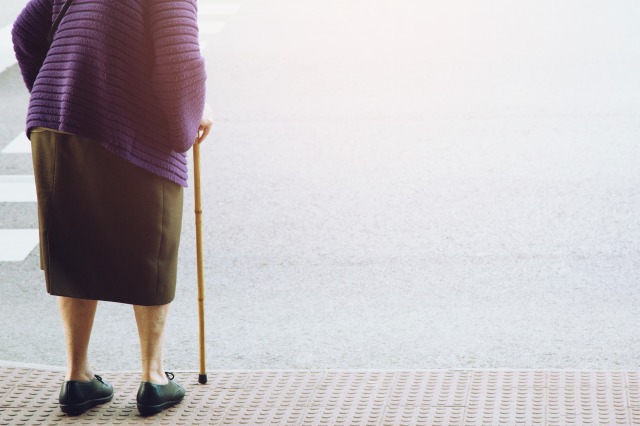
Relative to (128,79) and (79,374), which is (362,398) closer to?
(79,374)

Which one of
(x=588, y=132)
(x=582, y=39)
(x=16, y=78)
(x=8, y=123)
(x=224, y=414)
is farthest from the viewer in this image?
(x=582, y=39)

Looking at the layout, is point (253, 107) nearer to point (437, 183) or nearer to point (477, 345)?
point (437, 183)

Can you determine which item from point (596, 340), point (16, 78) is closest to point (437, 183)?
point (596, 340)

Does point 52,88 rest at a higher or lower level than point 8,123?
higher

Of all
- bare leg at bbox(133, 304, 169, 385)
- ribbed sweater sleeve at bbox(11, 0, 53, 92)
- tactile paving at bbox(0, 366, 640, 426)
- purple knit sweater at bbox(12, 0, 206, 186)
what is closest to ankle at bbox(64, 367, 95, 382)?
tactile paving at bbox(0, 366, 640, 426)

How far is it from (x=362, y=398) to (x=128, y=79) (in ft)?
5.14

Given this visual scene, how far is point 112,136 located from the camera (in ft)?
14.0

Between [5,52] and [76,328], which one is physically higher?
[5,52]

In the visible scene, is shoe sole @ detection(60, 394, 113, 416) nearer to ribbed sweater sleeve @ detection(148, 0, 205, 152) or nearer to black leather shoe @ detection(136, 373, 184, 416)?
black leather shoe @ detection(136, 373, 184, 416)

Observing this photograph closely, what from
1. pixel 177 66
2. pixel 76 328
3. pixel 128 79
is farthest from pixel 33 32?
pixel 76 328

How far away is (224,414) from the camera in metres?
4.65

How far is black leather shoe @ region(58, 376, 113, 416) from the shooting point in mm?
4641

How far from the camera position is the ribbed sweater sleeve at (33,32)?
4473mm

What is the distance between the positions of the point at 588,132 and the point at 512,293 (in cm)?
365
